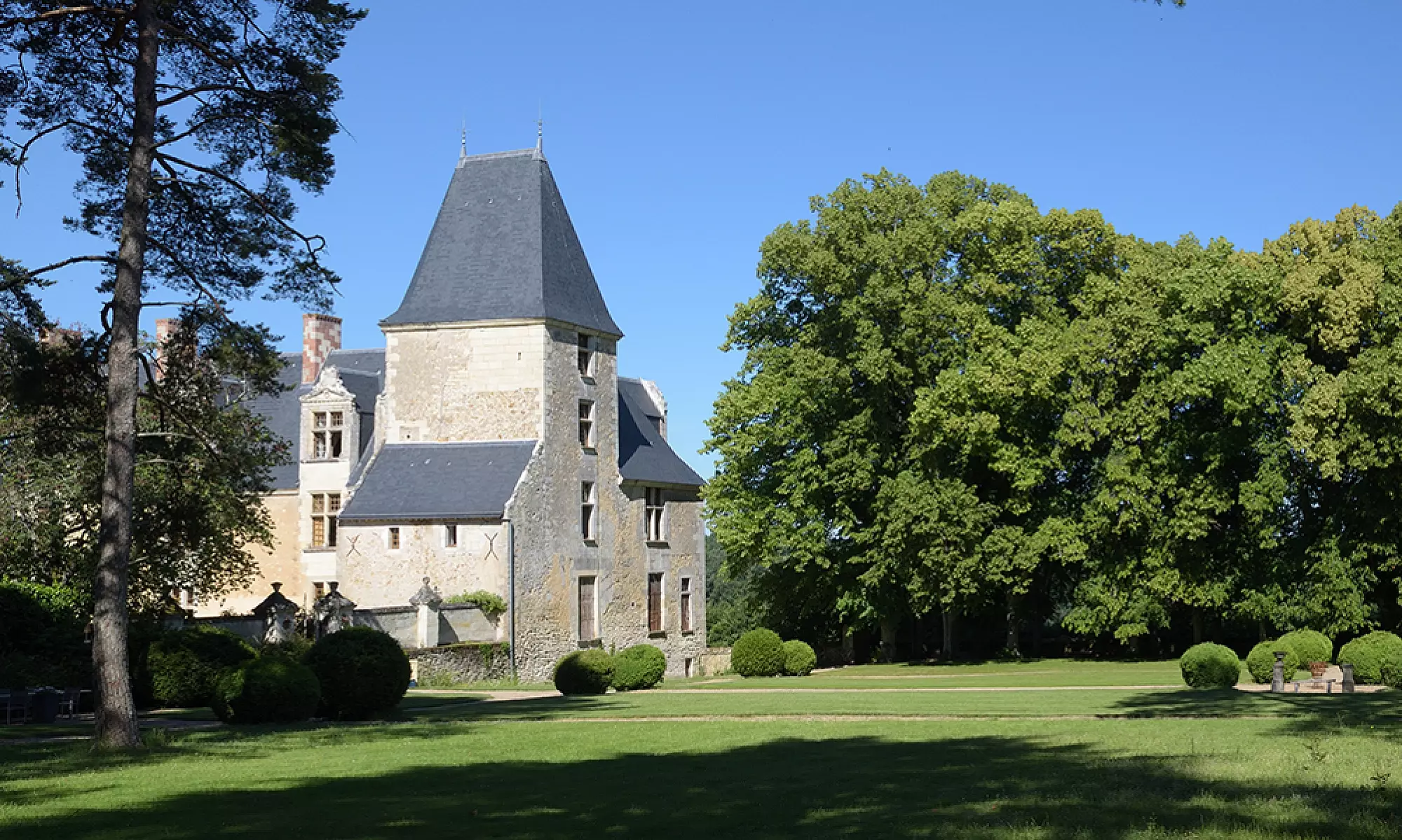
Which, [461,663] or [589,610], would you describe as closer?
[461,663]

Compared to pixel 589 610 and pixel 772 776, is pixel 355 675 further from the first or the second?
pixel 589 610

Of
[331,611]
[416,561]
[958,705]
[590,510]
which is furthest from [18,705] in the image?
[590,510]

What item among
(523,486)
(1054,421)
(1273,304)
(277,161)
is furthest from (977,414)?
(277,161)

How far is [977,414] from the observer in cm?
3753

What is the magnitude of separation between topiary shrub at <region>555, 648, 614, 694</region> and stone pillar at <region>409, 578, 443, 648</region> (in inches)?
283

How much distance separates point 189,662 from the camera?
25188mm

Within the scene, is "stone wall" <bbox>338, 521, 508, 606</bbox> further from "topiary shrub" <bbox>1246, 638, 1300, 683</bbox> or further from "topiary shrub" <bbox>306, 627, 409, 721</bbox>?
"topiary shrub" <bbox>1246, 638, 1300, 683</bbox>

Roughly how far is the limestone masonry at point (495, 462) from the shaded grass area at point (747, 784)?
20.1 metres

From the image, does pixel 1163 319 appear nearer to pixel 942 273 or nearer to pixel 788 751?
pixel 942 273

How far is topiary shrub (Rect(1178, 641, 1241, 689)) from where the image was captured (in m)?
24.7

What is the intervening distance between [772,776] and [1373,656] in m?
16.3

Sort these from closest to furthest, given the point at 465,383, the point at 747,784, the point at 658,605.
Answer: the point at 747,784
the point at 465,383
the point at 658,605

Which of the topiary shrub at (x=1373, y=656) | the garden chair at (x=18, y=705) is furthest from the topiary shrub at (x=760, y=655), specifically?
the garden chair at (x=18, y=705)

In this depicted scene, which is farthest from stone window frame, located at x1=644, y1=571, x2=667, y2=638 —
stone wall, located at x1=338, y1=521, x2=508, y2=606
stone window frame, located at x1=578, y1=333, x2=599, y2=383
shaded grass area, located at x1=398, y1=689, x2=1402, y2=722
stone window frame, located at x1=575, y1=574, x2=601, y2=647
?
shaded grass area, located at x1=398, y1=689, x2=1402, y2=722
